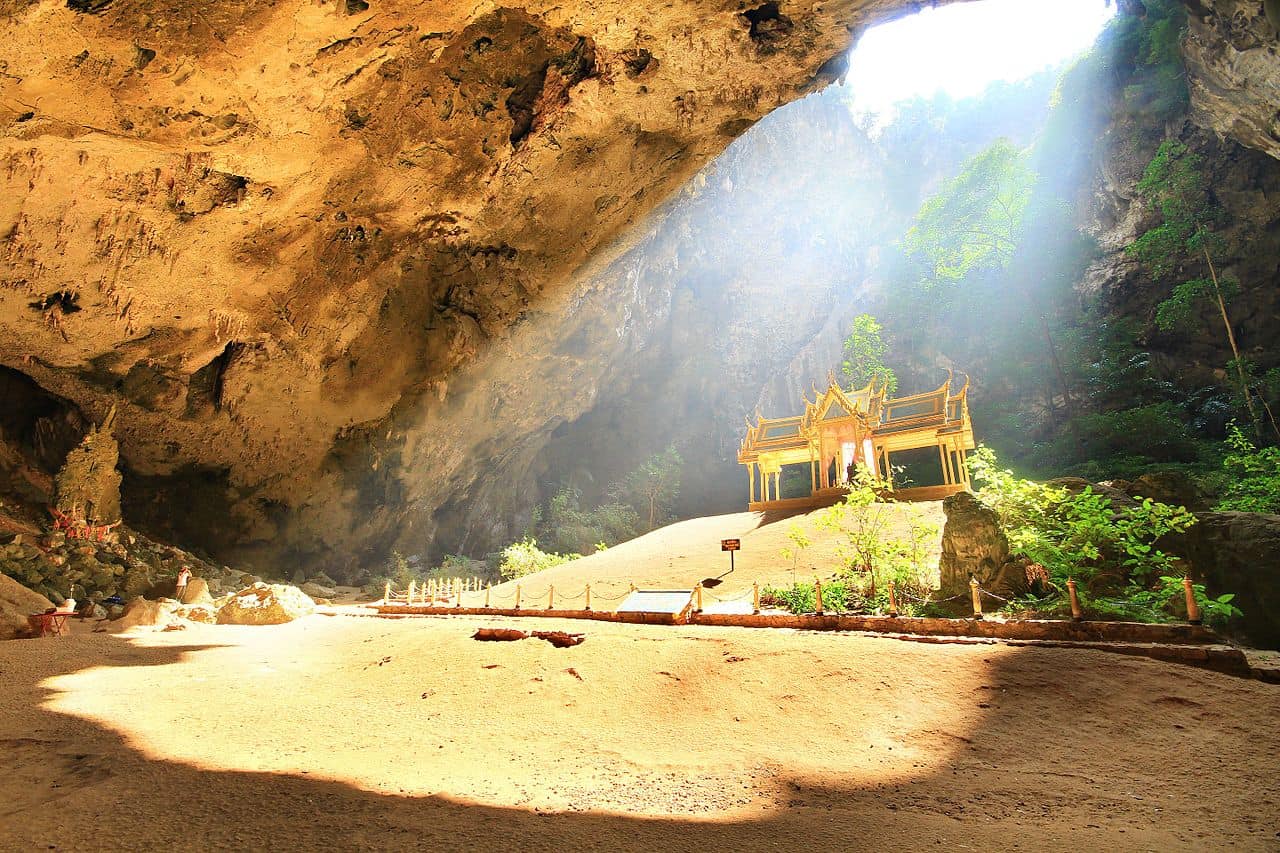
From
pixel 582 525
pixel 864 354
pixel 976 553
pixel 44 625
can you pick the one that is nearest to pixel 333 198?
pixel 44 625

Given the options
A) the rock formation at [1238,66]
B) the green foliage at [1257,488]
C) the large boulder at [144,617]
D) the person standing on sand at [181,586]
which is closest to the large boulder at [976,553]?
the green foliage at [1257,488]

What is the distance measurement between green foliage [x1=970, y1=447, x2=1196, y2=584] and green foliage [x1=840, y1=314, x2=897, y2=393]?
850 inches

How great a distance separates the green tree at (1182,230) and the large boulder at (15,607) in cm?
3089

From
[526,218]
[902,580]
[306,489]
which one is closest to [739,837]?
[902,580]

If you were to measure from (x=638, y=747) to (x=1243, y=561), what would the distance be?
356 inches

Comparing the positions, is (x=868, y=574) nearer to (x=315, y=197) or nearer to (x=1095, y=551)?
(x=1095, y=551)

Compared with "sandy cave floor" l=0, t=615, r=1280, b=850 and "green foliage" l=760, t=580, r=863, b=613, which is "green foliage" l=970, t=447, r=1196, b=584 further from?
"sandy cave floor" l=0, t=615, r=1280, b=850

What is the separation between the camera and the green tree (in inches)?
816

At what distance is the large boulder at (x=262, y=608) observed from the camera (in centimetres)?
1126

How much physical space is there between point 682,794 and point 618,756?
0.94m

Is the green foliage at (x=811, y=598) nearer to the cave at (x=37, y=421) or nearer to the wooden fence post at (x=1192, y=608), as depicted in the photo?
the wooden fence post at (x=1192, y=608)

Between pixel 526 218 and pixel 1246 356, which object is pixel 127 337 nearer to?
pixel 526 218

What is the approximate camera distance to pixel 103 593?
12.8m

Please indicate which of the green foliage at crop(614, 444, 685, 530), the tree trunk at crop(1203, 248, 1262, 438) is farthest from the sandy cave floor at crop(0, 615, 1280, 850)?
the green foliage at crop(614, 444, 685, 530)
